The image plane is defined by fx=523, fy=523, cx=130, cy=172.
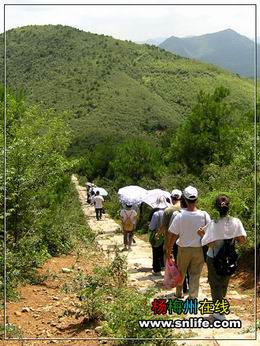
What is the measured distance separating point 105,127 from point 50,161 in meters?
64.5

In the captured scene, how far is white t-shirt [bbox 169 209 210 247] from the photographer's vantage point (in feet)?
19.8

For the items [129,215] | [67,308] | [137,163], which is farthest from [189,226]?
[137,163]

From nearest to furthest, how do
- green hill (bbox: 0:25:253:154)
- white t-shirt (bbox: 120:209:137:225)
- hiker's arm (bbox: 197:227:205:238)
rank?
hiker's arm (bbox: 197:227:205:238) → white t-shirt (bbox: 120:209:137:225) → green hill (bbox: 0:25:253:154)

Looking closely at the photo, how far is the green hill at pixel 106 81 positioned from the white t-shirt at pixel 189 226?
56.9m

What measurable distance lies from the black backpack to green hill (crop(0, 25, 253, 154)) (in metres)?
57.5

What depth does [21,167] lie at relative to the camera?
8.88 m

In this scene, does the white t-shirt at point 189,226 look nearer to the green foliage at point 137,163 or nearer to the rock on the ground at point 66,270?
the rock on the ground at point 66,270

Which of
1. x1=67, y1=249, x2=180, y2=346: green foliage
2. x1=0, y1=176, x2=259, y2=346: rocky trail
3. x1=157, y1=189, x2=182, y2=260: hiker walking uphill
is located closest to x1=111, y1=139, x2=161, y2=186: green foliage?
x1=0, y1=176, x2=259, y2=346: rocky trail

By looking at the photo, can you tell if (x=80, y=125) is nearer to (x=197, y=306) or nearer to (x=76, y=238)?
(x=76, y=238)

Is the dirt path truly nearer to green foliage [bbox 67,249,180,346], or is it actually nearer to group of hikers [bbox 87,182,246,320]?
green foliage [bbox 67,249,180,346]

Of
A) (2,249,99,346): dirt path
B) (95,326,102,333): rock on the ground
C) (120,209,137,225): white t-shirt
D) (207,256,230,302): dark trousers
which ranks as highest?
(120,209,137,225): white t-shirt

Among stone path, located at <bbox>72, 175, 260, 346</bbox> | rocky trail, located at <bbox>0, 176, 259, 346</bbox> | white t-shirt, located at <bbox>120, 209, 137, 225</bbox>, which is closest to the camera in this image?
stone path, located at <bbox>72, 175, 260, 346</bbox>

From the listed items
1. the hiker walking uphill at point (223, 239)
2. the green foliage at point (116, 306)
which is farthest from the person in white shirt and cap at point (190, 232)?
the green foliage at point (116, 306)

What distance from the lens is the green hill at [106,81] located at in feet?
250
